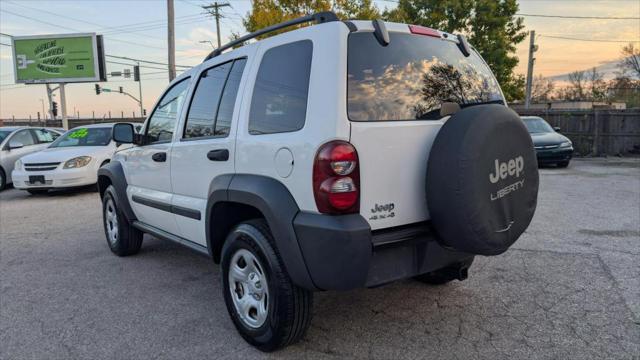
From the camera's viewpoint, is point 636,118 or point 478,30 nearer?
point 636,118

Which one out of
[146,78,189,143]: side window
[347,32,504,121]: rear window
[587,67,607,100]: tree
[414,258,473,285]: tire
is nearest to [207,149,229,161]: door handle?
[146,78,189,143]: side window

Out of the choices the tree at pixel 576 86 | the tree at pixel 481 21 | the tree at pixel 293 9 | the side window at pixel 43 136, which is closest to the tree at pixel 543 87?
the tree at pixel 576 86

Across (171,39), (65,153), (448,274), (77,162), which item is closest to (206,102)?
(448,274)

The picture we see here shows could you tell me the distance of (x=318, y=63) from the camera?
257cm

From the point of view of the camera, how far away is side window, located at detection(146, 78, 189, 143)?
158 inches

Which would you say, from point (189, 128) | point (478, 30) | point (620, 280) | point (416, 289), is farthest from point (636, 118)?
point (189, 128)

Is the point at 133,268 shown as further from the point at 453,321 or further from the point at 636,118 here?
the point at 636,118

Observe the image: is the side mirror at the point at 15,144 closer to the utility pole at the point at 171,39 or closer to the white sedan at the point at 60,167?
the white sedan at the point at 60,167

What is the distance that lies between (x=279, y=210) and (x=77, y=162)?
28.8 feet

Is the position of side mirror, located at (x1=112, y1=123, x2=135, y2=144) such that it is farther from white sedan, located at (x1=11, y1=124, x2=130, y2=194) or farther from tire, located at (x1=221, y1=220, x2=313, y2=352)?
white sedan, located at (x1=11, y1=124, x2=130, y2=194)

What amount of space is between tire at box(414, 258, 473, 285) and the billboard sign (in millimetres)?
26789

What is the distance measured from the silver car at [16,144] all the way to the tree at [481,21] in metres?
18.2

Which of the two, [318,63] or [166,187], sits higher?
[318,63]

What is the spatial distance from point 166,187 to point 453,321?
2659 millimetres
